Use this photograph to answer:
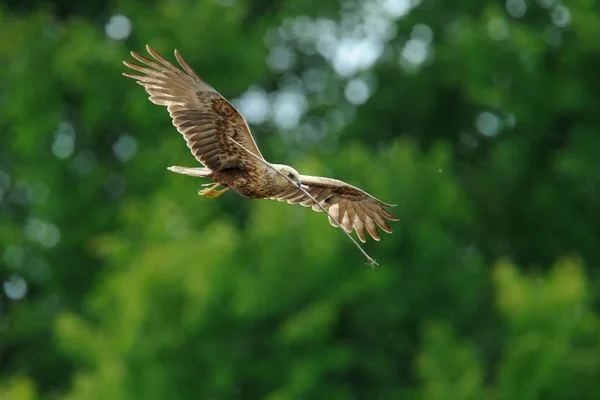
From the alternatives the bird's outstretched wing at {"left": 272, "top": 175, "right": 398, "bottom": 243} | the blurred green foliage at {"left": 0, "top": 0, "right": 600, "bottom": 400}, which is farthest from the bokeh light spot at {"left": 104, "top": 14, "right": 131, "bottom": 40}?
the bird's outstretched wing at {"left": 272, "top": 175, "right": 398, "bottom": 243}

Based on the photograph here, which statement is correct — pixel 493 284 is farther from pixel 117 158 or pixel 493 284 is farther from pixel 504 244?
pixel 117 158

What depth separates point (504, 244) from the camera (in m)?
24.7

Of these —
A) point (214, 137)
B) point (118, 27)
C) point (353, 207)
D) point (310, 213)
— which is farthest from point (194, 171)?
point (118, 27)

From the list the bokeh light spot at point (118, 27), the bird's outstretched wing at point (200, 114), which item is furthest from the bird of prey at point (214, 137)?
the bokeh light spot at point (118, 27)

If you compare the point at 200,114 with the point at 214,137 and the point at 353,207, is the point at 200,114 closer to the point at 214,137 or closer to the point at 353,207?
the point at 214,137

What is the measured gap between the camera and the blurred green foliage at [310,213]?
1886cm

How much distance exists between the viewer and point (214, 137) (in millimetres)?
8195

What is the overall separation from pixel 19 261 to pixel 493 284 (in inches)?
273

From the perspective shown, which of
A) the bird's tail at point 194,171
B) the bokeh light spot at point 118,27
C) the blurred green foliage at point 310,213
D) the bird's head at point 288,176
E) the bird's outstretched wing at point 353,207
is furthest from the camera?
the bokeh light spot at point 118,27

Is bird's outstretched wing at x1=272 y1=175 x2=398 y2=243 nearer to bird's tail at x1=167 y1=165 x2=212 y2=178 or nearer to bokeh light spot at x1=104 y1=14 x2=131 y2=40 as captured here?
bird's tail at x1=167 y1=165 x2=212 y2=178

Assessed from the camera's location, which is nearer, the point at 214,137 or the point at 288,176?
the point at 288,176

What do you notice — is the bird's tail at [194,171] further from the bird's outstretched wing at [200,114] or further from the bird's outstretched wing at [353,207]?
the bird's outstretched wing at [353,207]

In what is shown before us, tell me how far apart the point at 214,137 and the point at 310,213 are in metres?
11.5

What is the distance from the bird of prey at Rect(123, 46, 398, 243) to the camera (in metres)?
7.88
